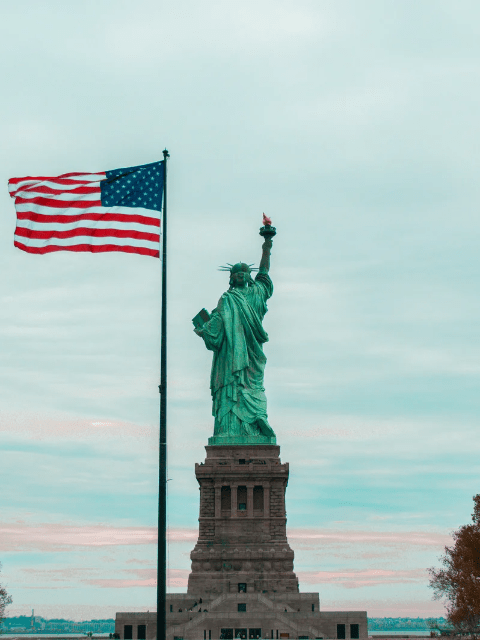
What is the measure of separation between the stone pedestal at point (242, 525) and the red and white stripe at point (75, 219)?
39018 millimetres

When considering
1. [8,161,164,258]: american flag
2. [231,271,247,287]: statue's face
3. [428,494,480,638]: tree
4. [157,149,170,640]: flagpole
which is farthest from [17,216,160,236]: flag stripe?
[231,271,247,287]: statue's face

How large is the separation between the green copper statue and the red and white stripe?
41976 mm

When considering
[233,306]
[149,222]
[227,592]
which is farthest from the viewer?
[233,306]

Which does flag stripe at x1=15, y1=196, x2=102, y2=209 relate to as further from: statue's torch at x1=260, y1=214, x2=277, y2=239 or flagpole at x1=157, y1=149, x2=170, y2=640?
statue's torch at x1=260, y1=214, x2=277, y2=239

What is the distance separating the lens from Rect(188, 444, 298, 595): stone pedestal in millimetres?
58031

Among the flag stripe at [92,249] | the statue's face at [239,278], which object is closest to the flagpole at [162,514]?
the flag stripe at [92,249]

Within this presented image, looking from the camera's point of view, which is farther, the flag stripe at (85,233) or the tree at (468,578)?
the tree at (468,578)

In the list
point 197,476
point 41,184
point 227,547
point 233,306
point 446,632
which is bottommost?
point 446,632

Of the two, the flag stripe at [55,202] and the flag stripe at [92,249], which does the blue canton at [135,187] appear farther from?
the flag stripe at [92,249]

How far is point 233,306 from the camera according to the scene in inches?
2608

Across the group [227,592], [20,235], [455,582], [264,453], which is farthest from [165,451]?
[264,453]

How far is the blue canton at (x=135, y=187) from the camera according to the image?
22.2 metres

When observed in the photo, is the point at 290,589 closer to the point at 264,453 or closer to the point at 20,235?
the point at 264,453

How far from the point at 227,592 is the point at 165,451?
39711 mm
